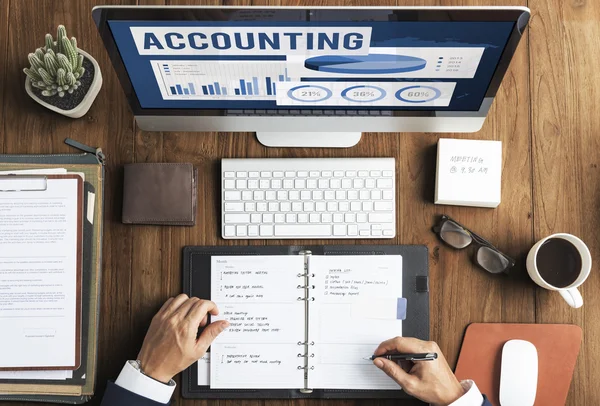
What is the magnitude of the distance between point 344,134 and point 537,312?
51 centimetres

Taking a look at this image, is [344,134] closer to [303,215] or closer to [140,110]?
[303,215]

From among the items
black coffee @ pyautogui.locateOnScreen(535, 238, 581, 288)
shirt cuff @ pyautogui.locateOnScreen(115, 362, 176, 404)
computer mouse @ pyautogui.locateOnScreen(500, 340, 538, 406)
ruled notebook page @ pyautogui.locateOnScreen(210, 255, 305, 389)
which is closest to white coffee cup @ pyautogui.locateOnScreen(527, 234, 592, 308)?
black coffee @ pyautogui.locateOnScreen(535, 238, 581, 288)

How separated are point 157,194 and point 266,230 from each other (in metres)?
0.22

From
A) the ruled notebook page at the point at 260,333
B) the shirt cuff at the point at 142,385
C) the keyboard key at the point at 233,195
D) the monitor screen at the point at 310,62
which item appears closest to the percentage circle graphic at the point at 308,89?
the monitor screen at the point at 310,62

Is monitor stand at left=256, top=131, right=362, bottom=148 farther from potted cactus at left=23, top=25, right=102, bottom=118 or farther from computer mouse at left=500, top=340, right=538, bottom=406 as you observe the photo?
computer mouse at left=500, top=340, right=538, bottom=406

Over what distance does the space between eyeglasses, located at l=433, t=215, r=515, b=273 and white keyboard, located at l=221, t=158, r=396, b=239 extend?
0.10 meters

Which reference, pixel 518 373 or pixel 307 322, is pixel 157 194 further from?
pixel 518 373

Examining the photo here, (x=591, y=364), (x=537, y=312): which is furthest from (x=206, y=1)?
(x=591, y=364)

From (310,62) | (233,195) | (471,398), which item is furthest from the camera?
(233,195)

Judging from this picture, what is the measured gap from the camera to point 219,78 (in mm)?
897

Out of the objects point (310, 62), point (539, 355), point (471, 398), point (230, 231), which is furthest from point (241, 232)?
point (539, 355)

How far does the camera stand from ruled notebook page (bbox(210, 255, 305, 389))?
104 centimetres

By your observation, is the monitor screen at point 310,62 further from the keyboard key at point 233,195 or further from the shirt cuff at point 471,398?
the shirt cuff at point 471,398

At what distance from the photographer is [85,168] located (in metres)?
1.06
